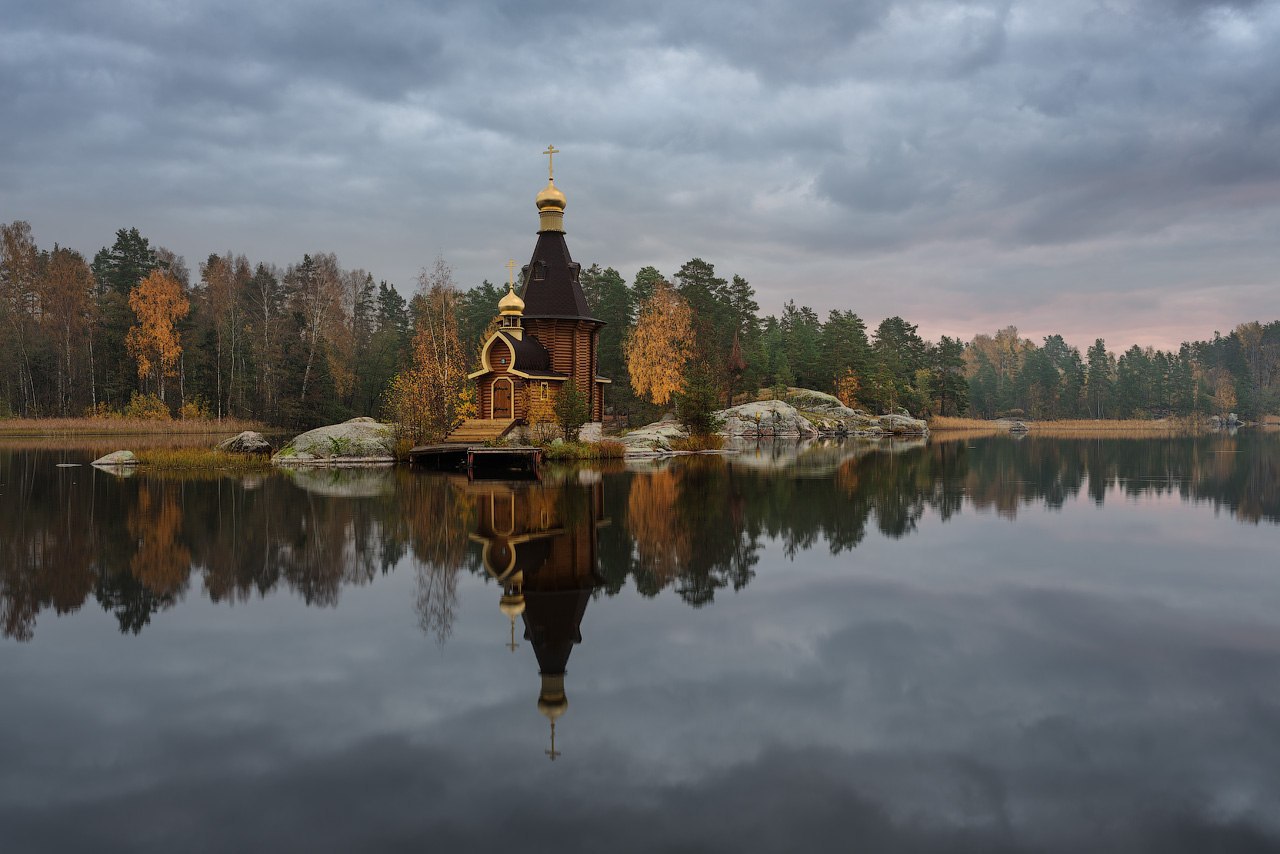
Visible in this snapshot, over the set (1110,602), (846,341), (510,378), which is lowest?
(1110,602)

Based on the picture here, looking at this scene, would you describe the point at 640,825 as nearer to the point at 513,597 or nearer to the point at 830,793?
the point at 830,793

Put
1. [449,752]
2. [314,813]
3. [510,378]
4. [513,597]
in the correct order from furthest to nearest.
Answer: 1. [510,378]
2. [513,597]
3. [449,752]
4. [314,813]

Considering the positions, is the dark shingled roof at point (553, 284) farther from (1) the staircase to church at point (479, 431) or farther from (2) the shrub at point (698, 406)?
(1) the staircase to church at point (479, 431)

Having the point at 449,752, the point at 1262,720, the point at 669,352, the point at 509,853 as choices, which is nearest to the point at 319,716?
the point at 449,752

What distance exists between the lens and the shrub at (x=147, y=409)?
58656mm

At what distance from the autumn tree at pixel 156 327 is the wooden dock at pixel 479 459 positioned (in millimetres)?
35068

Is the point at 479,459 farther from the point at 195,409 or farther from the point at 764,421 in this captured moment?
the point at 195,409

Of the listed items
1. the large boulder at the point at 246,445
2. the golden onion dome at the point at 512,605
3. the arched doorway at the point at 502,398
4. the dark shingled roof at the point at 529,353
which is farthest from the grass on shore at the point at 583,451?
the golden onion dome at the point at 512,605

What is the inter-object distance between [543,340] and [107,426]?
3639 cm

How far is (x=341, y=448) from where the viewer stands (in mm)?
35469

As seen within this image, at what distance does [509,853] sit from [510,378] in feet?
116

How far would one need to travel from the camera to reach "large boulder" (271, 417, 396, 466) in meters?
34.8

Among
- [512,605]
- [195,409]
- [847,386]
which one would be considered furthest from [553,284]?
[847,386]

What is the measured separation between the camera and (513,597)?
1041 centimetres
